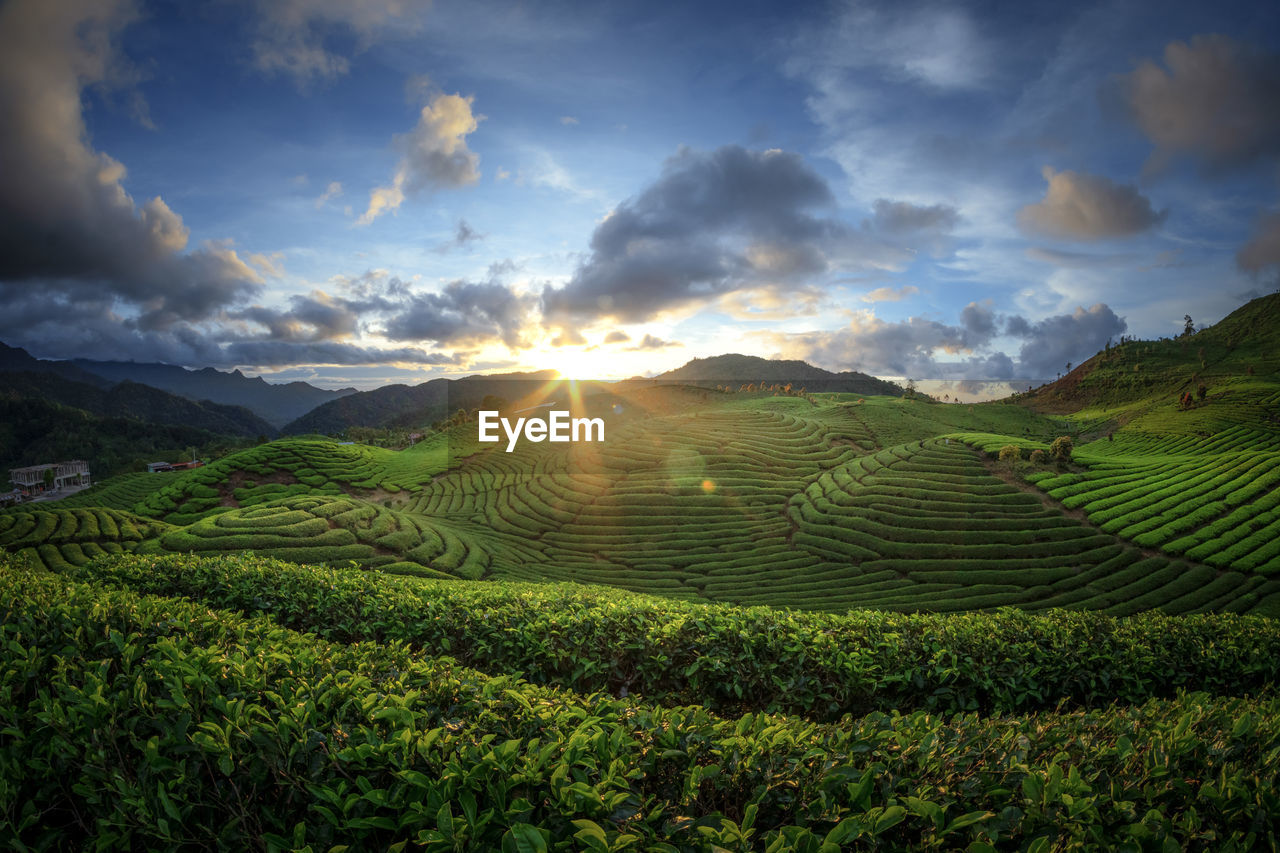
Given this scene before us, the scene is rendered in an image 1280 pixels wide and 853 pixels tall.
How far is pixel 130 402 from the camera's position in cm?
14912

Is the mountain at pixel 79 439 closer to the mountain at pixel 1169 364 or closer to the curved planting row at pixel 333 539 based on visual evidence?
the curved planting row at pixel 333 539

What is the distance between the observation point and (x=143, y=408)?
150 metres

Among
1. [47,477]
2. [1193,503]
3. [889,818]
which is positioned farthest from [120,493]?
[1193,503]

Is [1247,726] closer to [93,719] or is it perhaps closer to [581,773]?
[581,773]

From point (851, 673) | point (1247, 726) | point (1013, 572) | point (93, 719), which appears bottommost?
point (1013, 572)

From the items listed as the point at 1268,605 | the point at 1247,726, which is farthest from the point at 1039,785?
the point at 1268,605

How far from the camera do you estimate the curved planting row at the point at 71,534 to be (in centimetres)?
1656

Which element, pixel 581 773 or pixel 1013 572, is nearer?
pixel 581 773

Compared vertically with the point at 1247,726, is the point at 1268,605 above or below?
below

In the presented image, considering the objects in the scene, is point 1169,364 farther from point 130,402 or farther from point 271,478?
point 130,402

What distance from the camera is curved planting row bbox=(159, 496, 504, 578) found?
57.9 feet

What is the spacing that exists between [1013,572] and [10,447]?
141332 millimetres

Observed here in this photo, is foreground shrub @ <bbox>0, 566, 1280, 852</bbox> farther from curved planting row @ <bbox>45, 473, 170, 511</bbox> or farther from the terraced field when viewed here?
curved planting row @ <bbox>45, 473, 170, 511</bbox>

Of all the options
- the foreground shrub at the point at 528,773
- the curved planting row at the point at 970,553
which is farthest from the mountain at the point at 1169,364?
the foreground shrub at the point at 528,773
